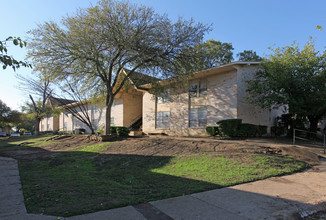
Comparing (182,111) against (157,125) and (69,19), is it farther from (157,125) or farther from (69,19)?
(69,19)

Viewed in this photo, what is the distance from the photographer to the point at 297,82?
49.8ft

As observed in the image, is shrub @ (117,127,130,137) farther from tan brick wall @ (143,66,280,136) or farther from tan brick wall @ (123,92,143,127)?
tan brick wall @ (123,92,143,127)

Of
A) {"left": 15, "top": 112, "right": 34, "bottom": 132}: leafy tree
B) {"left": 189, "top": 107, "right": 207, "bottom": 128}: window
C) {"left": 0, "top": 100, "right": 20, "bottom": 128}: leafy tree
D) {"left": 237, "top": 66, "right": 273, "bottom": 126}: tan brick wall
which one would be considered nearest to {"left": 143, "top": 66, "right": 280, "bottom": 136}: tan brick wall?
{"left": 237, "top": 66, "right": 273, "bottom": 126}: tan brick wall

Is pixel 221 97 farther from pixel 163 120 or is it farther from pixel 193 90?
pixel 163 120

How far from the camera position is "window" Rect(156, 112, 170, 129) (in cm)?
2329

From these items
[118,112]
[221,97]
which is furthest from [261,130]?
[118,112]

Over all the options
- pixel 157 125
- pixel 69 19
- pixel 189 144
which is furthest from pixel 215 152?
pixel 157 125

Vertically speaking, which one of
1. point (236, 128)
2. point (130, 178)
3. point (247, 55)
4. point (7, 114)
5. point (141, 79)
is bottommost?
point (130, 178)

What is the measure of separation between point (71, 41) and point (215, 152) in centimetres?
1060

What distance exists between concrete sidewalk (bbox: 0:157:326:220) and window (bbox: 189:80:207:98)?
48.4ft

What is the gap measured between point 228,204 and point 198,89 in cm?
1690

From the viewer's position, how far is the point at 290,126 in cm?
1877

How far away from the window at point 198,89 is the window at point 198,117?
135 cm

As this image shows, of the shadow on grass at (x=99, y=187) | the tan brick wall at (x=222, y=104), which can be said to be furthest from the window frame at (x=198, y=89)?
the shadow on grass at (x=99, y=187)
